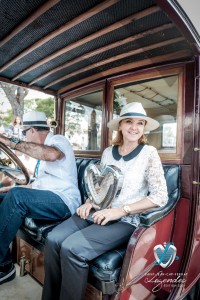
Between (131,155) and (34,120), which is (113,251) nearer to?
(131,155)

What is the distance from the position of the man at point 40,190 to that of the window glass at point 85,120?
2.36ft

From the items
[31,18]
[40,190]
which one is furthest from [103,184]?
[31,18]

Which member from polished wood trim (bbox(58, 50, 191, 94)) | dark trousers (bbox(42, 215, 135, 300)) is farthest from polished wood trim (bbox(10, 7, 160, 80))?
dark trousers (bbox(42, 215, 135, 300))

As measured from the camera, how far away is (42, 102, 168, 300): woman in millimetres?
1475

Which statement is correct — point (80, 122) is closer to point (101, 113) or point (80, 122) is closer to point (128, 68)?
point (101, 113)

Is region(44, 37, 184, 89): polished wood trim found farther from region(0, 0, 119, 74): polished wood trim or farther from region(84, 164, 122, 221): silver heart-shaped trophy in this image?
region(84, 164, 122, 221): silver heart-shaped trophy

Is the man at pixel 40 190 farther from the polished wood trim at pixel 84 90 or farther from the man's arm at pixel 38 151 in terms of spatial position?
the polished wood trim at pixel 84 90

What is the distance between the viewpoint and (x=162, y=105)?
90.9 inches

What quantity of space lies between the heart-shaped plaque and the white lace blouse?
68 mm

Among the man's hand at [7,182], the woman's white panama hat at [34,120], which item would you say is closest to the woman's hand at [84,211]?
the woman's white panama hat at [34,120]

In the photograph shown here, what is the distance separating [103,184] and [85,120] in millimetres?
1516

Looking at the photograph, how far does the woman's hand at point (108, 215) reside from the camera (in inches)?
66.8

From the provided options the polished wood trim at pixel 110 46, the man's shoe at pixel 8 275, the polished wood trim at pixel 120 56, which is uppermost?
the polished wood trim at pixel 110 46

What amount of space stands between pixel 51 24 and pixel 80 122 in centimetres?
151
